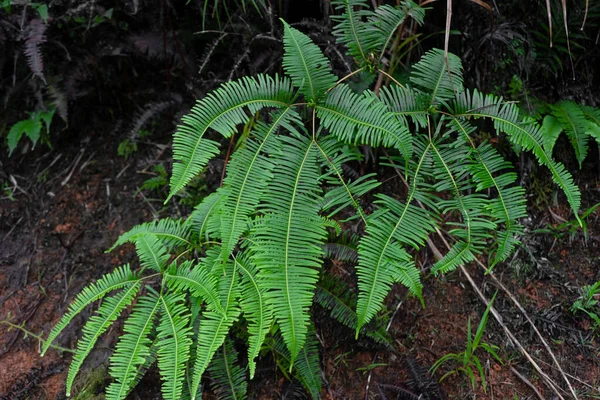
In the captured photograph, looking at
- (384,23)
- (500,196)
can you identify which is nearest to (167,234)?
(384,23)

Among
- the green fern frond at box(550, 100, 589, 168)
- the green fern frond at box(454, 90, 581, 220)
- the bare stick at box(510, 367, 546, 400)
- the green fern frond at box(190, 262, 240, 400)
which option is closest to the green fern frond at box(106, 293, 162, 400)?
the green fern frond at box(190, 262, 240, 400)

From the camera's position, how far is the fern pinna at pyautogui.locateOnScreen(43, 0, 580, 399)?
1.89 m

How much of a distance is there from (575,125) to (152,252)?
219 centimetres

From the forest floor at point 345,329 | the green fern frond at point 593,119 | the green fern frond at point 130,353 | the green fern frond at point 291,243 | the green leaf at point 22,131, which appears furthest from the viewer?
the green leaf at point 22,131

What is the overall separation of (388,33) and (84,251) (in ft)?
7.23

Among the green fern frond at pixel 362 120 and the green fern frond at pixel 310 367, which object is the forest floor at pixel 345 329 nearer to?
the green fern frond at pixel 310 367

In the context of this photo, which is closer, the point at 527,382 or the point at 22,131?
the point at 527,382

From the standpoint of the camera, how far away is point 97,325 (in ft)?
6.95

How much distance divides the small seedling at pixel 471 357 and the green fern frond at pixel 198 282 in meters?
1.12

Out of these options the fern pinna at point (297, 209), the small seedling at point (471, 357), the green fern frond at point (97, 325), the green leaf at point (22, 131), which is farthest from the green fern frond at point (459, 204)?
the green leaf at point (22, 131)

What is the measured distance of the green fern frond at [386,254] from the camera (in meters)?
1.84

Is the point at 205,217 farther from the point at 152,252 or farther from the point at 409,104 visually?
the point at 409,104

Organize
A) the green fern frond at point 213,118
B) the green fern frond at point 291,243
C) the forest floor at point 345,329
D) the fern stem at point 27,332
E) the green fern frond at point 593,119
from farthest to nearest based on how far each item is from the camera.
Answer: the fern stem at point 27,332 → the green fern frond at point 593,119 → the forest floor at point 345,329 → the green fern frond at point 213,118 → the green fern frond at point 291,243

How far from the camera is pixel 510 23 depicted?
2.66 metres
